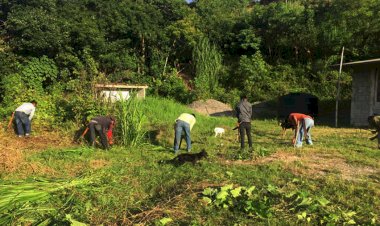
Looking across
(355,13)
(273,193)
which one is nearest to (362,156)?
(273,193)

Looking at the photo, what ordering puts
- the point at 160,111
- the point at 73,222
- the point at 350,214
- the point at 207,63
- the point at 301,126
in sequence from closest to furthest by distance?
Answer: 1. the point at 73,222
2. the point at 350,214
3. the point at 301,126
4. the point at 160,111
5. the point at 207,63

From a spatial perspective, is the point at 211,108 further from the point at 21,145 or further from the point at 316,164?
the point at 316,164

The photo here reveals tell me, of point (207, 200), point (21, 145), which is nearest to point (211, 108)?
point (21, 145)

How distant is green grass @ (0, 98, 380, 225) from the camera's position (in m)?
4.67

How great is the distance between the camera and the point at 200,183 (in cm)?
597

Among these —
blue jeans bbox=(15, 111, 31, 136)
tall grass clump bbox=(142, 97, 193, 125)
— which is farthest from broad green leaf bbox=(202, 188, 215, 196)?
tall grass clump bbox=(142, 97, 193, 125)

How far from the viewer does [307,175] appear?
687 centimetres

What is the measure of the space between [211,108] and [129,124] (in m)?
11.0

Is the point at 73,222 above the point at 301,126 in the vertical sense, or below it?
below

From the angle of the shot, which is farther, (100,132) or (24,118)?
(24,118)

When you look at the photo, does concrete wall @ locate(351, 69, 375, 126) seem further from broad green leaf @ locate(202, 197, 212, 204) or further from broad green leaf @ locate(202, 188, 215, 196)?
broad green leaf @ locate(202, 197, 212, 204)

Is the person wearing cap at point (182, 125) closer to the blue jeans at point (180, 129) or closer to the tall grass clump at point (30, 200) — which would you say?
the blue jeans at point (180, 129)

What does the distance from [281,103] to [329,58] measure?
23.1 ft

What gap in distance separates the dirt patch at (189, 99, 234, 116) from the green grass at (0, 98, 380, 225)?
962cm
